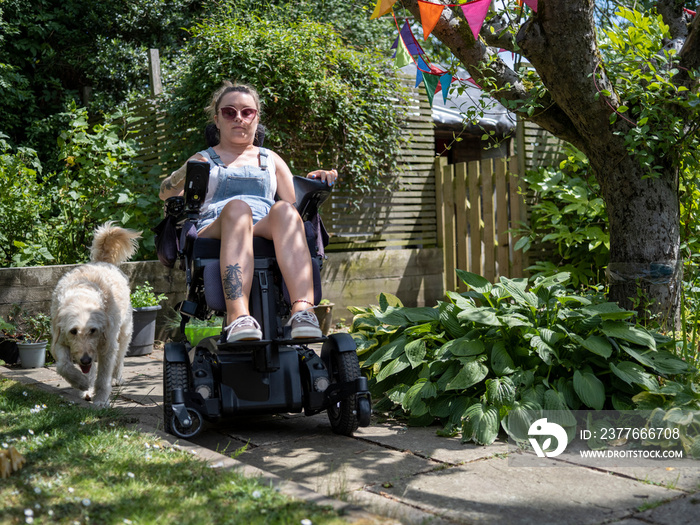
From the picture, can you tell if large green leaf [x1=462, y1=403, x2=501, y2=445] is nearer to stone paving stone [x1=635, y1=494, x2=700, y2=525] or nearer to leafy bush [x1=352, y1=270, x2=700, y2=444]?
leafy bush [x1=352, y1=270, x2=700, y2=444]

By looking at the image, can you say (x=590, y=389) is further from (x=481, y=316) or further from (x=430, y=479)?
(x=430, y=479)

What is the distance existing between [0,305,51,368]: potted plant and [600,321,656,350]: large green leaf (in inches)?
154

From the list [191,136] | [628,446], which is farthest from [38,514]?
[191,136]

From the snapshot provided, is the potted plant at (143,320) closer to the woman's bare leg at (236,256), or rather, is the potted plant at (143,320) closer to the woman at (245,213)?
the woman at (245,213)

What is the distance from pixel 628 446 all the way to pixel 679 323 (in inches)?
54.0

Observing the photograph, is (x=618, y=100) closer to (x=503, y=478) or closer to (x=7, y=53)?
(x=503, y=478)

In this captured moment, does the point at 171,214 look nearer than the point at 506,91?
Yes

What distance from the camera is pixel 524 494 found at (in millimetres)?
2205

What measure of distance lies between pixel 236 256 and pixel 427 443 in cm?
119

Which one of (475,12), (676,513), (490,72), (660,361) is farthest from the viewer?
(490,72)

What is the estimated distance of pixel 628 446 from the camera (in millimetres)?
2738

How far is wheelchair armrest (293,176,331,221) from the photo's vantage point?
3.13 meters

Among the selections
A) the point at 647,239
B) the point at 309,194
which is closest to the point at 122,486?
the point at 309,194

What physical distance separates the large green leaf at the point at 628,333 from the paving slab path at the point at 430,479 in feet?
2.15
